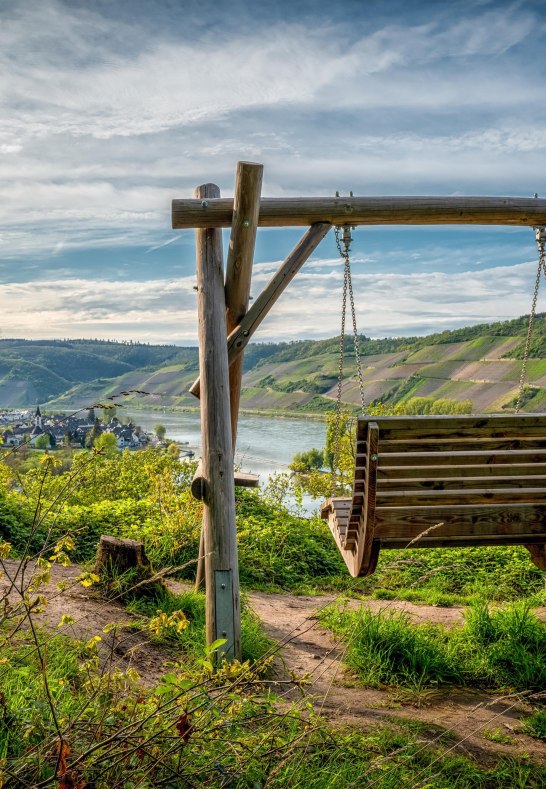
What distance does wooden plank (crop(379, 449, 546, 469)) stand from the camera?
3926 mm

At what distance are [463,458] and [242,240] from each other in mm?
1935

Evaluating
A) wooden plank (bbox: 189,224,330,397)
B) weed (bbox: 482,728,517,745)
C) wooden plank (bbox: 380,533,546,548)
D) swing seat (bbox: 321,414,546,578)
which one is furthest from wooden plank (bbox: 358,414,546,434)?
weed (bbox: 482,728,517,745)

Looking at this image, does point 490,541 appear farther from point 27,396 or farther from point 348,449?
point 27,396

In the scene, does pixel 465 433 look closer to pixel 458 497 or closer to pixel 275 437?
pixel 458 497

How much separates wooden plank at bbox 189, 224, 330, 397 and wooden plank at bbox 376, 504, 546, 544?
1.55 metres

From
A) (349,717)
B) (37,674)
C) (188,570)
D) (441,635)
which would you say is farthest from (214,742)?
(188,570)

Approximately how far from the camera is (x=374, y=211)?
5191 millimetres

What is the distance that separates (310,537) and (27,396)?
10440 cm

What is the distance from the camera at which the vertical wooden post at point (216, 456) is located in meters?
4.29

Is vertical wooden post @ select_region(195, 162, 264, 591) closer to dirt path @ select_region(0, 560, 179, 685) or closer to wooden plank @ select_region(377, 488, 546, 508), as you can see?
dirt path @ select_region(0, 560, 179, 685)

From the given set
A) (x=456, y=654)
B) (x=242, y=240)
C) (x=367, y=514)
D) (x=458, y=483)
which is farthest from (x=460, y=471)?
(x=242, y=240)

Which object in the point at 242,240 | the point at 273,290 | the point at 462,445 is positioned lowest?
the point at 462,445

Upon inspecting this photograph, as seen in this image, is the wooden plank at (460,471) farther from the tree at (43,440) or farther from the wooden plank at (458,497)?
the tree at (43,440)

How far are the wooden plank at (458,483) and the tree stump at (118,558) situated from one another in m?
2.16
